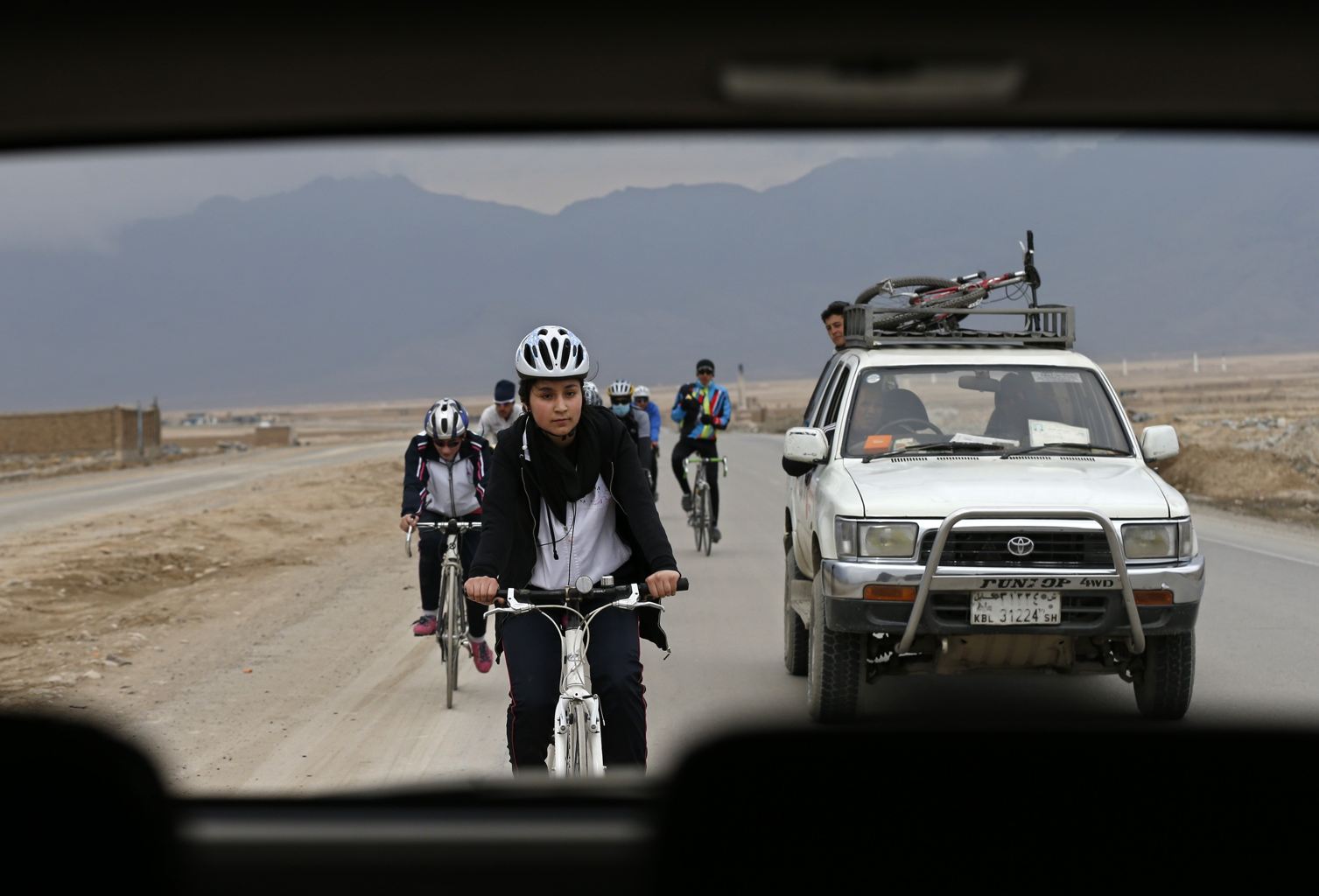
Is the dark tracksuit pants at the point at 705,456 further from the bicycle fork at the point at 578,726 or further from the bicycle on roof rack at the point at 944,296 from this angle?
the bicycle fork at the point at 578,726

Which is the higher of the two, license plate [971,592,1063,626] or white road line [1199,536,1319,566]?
license plate [971,592,1063,626]

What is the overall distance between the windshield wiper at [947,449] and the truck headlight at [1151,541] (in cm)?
114

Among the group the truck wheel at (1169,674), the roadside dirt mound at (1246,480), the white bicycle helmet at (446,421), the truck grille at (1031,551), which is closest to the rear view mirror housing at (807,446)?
the truck grille at (1031,551)

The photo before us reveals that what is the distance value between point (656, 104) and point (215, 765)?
15.8 ft

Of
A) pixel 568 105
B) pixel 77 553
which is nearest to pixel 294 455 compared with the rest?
pixel 77 553

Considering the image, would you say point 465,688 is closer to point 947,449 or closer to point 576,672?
point 947,449

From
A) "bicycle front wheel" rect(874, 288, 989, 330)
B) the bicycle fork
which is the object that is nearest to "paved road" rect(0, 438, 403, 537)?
"bicycle front wheel" rect(874, 288, 989, 330)

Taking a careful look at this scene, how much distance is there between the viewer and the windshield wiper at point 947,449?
877 centimetres

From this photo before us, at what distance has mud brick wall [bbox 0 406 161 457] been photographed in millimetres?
55062

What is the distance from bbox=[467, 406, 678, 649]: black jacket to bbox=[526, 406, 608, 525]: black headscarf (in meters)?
0.03

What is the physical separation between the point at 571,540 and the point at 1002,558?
2.94 m

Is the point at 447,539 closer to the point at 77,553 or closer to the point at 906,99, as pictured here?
the point at 906,99

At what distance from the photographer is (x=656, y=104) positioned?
14.4ft

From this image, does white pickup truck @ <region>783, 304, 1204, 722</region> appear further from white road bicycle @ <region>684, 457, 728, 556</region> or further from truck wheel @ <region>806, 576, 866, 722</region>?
white road bicycle @ <region>684, 457, 728, 556</region>
